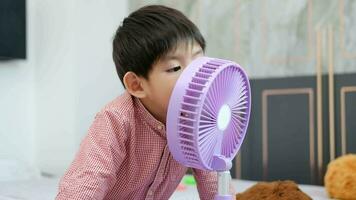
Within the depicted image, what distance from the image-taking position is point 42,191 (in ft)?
6.07

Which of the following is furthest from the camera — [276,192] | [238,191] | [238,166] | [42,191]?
[238,166]

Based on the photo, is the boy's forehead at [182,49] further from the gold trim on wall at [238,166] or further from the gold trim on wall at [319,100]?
the gold trim on wall at [238,166]

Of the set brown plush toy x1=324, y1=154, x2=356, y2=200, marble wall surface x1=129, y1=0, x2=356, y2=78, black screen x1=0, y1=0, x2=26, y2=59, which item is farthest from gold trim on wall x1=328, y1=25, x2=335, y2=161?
black screen x1=0, y1=0, x2=26, y2=59

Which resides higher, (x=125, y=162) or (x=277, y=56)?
(x=277, y=56)

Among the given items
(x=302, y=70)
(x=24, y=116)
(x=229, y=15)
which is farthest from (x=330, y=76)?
(x=24, y=116)

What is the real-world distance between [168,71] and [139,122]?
161 millimetres

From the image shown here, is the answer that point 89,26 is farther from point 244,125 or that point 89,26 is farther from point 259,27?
point 244,125

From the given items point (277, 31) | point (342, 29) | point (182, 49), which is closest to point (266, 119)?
point (277, 31)

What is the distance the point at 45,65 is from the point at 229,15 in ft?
3.34

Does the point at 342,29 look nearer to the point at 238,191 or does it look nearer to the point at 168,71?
the point at 238,191

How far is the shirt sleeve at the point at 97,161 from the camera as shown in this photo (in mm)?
839

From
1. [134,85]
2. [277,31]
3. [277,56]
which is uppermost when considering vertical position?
[277,31]

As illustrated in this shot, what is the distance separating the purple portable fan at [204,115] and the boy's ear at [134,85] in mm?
217

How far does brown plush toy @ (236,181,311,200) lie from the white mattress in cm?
26
